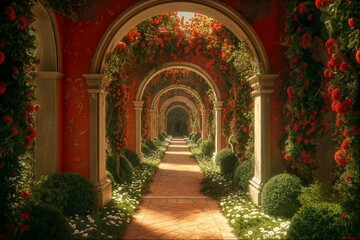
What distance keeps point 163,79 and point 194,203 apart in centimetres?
1043

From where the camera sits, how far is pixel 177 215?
6395 mm

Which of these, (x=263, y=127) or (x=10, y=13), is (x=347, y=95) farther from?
(x=10, y=13)

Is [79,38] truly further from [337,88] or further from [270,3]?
[337,88]

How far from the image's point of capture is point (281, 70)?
6273 mm

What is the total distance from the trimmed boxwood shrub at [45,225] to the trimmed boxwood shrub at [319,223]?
2.53m

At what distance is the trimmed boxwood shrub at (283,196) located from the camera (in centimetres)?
548

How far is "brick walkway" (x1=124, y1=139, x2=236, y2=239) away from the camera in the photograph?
17.6 feet

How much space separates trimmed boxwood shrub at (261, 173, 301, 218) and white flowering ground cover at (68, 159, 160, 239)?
2297 mm

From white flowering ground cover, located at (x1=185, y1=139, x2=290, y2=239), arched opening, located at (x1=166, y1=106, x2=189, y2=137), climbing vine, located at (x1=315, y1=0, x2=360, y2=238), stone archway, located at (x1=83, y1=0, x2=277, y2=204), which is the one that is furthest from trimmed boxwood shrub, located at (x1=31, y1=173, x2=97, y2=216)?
arched opening, located at (x1=166, y1=106, x2=189, y2=137)

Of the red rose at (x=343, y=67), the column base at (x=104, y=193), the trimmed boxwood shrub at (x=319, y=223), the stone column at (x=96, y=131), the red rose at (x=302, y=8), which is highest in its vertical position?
the red rose at (x=302, y=8)

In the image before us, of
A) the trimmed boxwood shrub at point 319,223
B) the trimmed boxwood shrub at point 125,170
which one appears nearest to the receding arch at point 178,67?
the trimmed boxwood shrub at point 125,170

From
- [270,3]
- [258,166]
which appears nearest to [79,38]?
[270,3]

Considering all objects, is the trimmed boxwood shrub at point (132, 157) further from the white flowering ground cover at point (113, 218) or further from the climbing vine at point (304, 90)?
the climbing vine at point (304, 90)

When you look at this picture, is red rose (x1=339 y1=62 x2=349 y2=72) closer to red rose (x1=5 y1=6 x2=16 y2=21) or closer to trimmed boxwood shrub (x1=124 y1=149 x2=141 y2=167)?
red rose (x1=5 y1=6 x2=16 y2=21)
